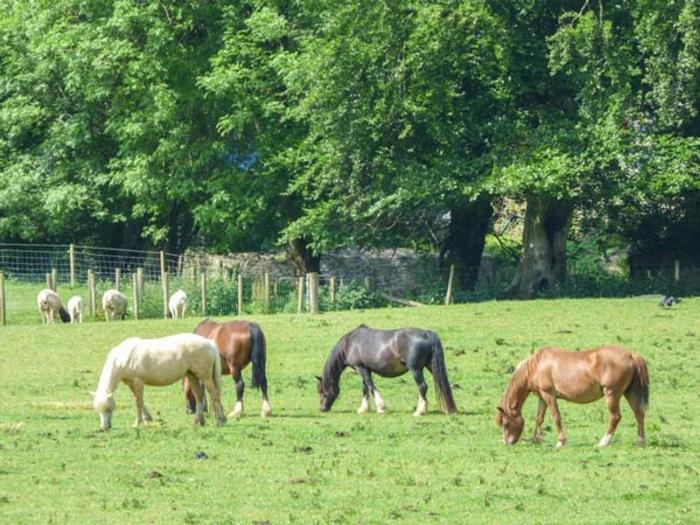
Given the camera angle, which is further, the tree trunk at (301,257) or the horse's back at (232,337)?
the tree trunk at (301,257)

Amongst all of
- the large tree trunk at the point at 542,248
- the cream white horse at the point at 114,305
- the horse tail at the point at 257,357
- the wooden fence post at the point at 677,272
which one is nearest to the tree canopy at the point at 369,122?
the large tree trunk at the point at 542,248

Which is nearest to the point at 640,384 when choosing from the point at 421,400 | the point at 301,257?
the point at 421,400

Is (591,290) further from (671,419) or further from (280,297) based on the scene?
(671,419)

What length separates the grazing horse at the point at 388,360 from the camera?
883 inches

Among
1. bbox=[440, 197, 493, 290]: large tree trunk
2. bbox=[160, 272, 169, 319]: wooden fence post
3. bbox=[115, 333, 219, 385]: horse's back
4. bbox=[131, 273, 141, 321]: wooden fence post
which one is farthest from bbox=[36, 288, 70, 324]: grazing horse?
bbox=[115, 333, 219, 385]: horse's back

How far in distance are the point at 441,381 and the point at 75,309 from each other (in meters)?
20.6

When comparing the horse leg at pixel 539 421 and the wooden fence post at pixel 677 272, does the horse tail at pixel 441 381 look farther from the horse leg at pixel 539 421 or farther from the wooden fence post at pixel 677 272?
the wooden fence post at pixel 677 272

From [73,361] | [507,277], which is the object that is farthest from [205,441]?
[507,277]

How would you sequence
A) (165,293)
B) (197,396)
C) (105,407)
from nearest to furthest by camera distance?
(105,407)
(197,396)
(165,293)

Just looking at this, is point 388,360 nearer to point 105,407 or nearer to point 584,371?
point 105,407

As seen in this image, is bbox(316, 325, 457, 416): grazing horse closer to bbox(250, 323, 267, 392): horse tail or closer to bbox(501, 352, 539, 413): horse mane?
bbox(250, 323, 267, 392): horse tail

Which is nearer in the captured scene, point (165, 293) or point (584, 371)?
point (584, 371)

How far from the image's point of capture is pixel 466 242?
47406 millimetres

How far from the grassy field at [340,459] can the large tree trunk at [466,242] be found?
15.3m
